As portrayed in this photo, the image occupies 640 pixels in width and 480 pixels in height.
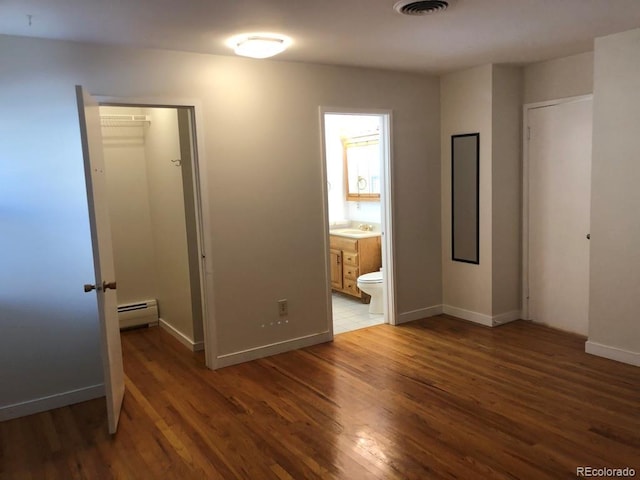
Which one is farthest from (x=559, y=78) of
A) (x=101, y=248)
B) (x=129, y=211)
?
(x=129, y=211)

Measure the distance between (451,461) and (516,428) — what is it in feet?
1.74

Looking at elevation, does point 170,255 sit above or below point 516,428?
above

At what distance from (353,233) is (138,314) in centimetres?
255

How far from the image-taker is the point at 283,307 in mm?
4121

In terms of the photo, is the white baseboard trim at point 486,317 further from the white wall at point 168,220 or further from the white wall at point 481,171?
the white wall at point 168,220

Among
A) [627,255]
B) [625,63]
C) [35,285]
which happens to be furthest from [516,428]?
[35,285]

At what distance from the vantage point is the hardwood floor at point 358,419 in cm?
252

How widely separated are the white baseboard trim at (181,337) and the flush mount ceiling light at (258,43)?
2.38 m

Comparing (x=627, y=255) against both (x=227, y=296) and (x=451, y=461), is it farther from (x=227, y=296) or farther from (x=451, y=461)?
(x=227, y=296)

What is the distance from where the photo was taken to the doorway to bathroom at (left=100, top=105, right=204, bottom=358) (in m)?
4.27

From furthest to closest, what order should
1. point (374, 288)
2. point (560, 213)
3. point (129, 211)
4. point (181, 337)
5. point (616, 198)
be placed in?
point (374, 288) → point (129, 211) → point (181, 337) → point (560, 213) → point (616, 198)

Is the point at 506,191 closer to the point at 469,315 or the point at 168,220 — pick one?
the point at 469,315

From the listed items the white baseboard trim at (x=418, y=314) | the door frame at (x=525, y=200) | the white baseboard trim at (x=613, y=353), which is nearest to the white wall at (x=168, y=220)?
the white baseboard trim at (x=418, y=314)

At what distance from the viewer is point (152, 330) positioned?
4.96 metres
